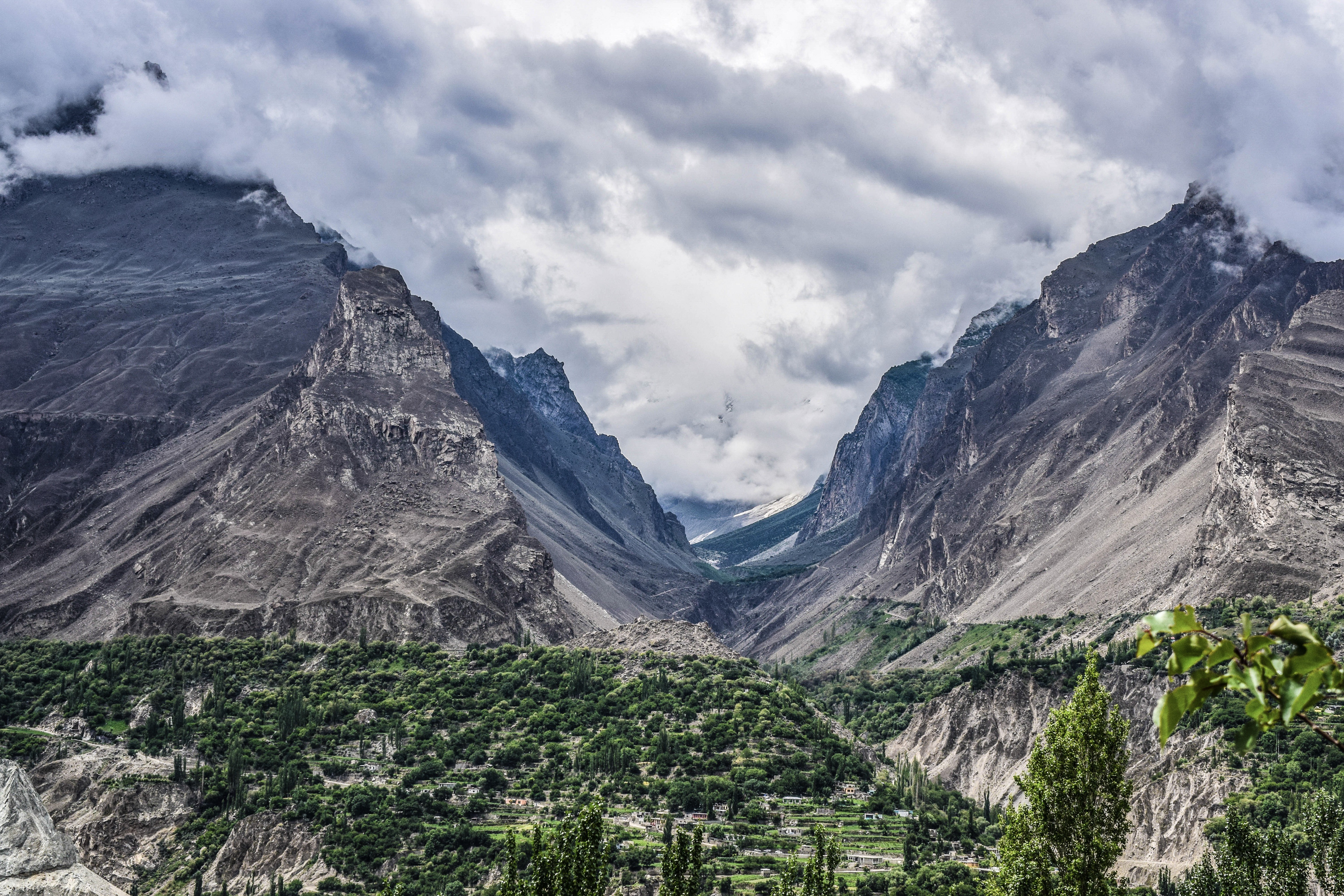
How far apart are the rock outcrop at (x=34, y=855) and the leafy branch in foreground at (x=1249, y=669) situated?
73974 mm

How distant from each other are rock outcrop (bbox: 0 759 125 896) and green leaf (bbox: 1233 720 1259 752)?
73.8 metres

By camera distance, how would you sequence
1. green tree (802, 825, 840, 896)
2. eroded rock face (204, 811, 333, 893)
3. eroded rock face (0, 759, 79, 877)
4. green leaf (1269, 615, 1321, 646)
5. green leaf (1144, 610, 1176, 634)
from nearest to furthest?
green leaf (1269, 615, 1321, 646) < green leaf (1144, 610, 1176, 634) < green tree (802, 825, 840, 896) < eroded rock face (0, 759, 79, 877) < eroded rock face (204, 811, 333, 893)

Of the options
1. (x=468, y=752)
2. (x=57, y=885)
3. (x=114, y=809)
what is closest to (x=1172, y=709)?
(x=57, y=885)

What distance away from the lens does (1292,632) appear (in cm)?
794

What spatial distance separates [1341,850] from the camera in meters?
56.7

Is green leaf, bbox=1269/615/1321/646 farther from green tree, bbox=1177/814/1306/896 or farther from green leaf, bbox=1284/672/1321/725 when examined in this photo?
green tree, bbox=1177/814/1306/896

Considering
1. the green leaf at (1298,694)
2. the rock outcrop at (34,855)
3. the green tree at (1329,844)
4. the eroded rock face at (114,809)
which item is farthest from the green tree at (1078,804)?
the eroded rock face at (114,809)

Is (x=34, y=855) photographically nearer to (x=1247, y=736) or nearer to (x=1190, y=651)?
(x=1247, y=736)

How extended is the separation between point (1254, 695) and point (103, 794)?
5143 inches

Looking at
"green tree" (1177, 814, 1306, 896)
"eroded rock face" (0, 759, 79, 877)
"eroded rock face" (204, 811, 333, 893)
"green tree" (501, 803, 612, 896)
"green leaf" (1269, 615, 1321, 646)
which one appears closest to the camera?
"green leaf" (1269, 615, 1321, 646)

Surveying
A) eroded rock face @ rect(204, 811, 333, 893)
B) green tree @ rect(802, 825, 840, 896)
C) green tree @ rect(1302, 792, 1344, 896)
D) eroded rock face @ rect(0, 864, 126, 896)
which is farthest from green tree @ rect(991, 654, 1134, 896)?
eroded rock face @ rect(204, 811, 333, 893)

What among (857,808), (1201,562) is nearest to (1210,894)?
(857,808)

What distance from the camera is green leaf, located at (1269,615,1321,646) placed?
7816mm

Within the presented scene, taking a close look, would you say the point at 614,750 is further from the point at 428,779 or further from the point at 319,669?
the point at 319,669
